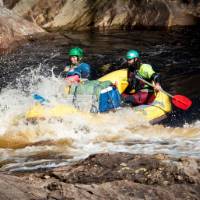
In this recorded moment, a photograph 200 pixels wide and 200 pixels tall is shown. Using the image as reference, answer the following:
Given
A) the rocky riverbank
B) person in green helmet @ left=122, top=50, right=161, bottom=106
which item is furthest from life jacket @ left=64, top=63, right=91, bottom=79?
the rocky riverbank

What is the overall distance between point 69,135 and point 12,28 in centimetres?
1287

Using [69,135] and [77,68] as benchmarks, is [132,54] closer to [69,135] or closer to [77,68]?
[77,68]

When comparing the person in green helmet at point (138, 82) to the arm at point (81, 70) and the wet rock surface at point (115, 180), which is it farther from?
the wet rock surface at point (115, 180)

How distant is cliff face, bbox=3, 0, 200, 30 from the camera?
74.9 ft

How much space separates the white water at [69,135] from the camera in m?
7.37

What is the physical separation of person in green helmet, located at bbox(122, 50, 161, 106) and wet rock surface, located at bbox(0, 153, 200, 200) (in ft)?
14.1

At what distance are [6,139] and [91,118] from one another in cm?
165

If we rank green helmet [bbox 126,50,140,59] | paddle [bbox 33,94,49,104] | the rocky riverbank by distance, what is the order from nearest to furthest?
paddle [bbox 33,94,49,104] < green helmet [bbox 126,50,140,59] < the rocky riverbank

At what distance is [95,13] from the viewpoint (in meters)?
22.9

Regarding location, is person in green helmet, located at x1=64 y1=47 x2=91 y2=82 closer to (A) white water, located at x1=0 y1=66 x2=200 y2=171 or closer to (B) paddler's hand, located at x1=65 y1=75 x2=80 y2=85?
(B) paddler's hand, located at x1=65 y1=75 x2=80 y2=85

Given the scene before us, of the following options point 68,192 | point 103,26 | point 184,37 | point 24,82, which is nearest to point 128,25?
point 103,26

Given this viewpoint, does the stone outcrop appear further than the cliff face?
No

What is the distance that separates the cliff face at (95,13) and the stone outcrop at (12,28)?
153 centimetres

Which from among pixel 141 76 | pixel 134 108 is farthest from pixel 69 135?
pixel 141 76
